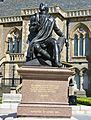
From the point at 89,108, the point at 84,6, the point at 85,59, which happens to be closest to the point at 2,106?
the point at 89,108

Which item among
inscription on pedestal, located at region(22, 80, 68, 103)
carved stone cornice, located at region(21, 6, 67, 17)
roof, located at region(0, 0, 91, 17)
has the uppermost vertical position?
roof, located at region(0, 0, 91, 17)

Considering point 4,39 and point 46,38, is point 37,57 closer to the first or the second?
point 46,38

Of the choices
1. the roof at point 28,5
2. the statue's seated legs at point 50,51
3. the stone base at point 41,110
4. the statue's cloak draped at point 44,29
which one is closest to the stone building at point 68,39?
the roof at point 28,5

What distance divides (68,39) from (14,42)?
8518 mm

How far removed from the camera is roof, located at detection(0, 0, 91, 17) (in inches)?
1807

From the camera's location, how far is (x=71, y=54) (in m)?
43.5

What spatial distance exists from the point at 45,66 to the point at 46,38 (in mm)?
1212

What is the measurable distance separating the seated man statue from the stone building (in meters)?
26.3

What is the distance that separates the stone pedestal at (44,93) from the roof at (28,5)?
33.1 m

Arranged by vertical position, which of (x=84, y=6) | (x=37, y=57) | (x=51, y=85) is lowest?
(x=51, y=85)

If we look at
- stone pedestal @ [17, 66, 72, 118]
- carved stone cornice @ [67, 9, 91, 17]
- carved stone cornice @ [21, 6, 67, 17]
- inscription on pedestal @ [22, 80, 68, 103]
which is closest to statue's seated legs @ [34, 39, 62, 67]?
stone pedestal @ [17, 66, 72, 118]

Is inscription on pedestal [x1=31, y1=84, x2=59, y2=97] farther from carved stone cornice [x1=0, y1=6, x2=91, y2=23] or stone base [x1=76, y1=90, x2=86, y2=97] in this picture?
carved stone cornice [x1=0, y1=6, x2=91, y2=23]

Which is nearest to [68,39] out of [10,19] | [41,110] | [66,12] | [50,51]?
[66,12]

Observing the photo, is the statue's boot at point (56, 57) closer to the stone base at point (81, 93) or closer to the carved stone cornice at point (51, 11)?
the stone base at point (81, 93)
